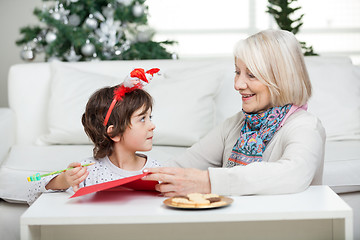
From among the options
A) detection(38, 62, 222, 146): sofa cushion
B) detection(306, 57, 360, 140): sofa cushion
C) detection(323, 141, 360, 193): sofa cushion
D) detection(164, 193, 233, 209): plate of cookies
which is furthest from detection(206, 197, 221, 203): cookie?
detection(306, 57, 360, 140): sofa cushion

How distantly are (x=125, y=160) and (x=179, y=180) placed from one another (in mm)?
473

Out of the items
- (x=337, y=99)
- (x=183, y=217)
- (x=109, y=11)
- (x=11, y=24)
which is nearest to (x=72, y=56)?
(x=109, y=11)

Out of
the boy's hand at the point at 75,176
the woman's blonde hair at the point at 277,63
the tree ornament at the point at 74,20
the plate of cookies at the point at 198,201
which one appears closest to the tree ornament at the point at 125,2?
the tree ornament at the point at 74,20

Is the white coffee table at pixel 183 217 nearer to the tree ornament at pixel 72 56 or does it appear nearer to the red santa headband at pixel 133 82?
the red santa headband at pixel 133 82

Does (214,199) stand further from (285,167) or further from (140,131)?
(140,131)

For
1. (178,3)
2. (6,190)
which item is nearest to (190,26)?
(178,3)

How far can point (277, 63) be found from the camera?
1559 mm

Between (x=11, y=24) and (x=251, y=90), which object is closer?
(x=251, y=90)

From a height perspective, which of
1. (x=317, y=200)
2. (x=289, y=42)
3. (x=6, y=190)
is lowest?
(x=6, y=190)

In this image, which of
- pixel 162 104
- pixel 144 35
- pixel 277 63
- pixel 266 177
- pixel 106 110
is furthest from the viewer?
pixel 144 35

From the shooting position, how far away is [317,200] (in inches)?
47.9

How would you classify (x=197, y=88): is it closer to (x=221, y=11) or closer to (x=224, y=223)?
(x=224, y=223)

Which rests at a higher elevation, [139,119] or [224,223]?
[139,119]

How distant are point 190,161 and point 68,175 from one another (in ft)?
1.69
